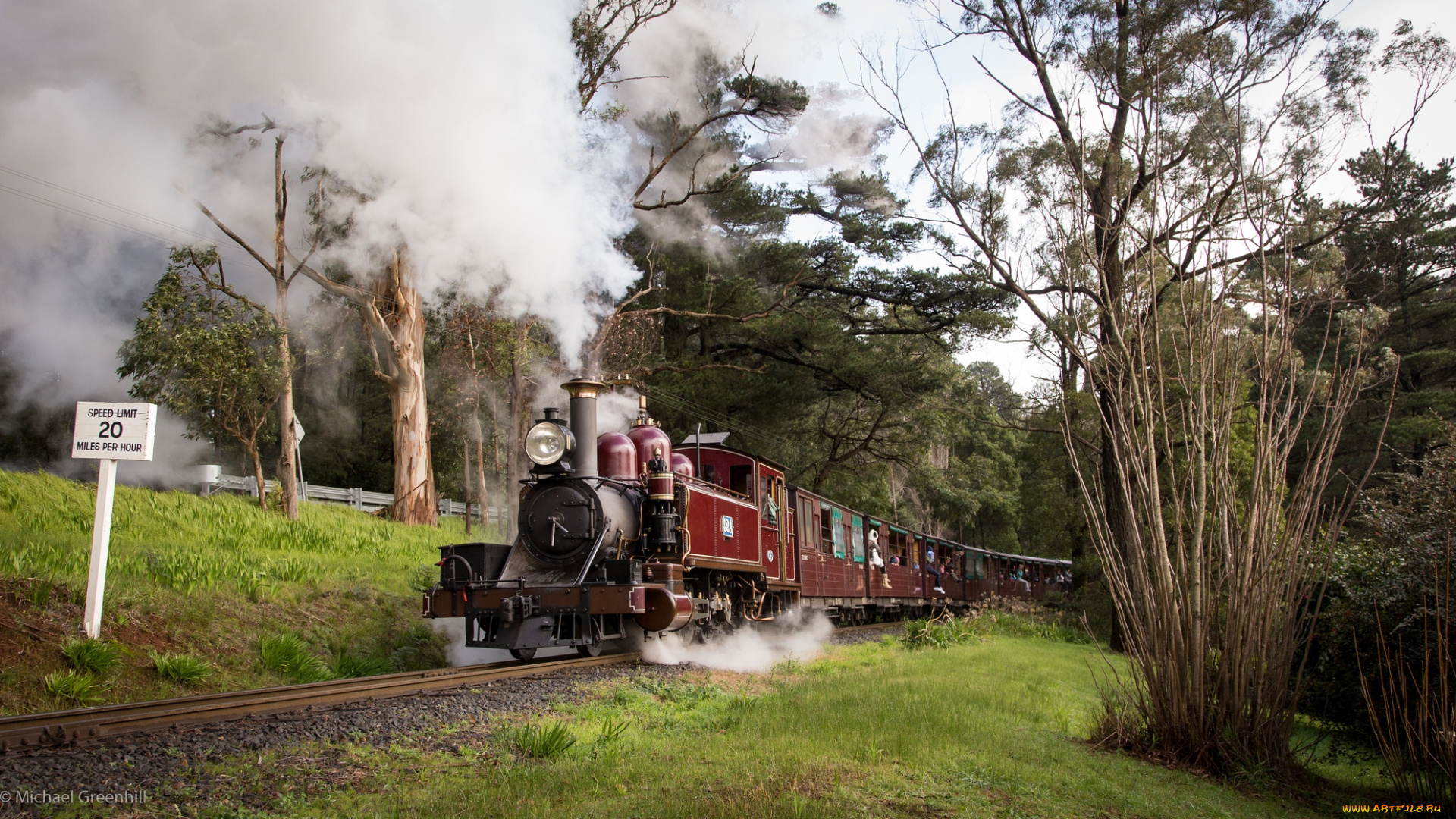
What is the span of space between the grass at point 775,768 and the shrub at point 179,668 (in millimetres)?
3610

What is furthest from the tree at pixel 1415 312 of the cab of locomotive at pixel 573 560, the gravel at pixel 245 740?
the gravel at pixel 245 740

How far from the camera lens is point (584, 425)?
9344 millimetres

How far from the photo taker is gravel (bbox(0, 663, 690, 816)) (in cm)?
386

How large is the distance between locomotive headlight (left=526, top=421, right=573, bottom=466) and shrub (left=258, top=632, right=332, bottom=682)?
287cm

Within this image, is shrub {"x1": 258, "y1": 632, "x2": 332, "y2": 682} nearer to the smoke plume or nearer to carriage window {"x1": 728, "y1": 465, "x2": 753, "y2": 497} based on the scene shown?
the smoke plume

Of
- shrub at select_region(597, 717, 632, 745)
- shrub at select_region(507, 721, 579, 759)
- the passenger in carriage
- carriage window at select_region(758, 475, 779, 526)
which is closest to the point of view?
shrub at select_region(507, 721, 579, 759)

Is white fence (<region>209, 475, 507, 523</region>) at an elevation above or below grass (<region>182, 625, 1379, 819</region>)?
above

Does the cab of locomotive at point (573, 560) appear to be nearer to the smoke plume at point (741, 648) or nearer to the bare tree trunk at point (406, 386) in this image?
the smoke plume at point (741, 648)

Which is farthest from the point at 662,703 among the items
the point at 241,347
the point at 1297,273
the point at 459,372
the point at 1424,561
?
the point at 459,372

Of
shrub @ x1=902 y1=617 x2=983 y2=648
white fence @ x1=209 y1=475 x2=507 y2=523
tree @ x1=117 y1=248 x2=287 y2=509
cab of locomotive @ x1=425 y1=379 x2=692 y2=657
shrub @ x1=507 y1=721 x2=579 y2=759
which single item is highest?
tree @ x1=117 y1=248 x2=287 y2=509

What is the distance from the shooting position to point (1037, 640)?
49.3 ft

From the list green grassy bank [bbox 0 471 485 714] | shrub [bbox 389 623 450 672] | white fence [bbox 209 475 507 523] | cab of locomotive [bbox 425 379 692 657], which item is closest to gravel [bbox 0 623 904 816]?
cab of locomotive [bbox 425 379 692 657]

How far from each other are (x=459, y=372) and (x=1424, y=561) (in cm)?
2484

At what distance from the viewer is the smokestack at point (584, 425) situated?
9268 millimetres
